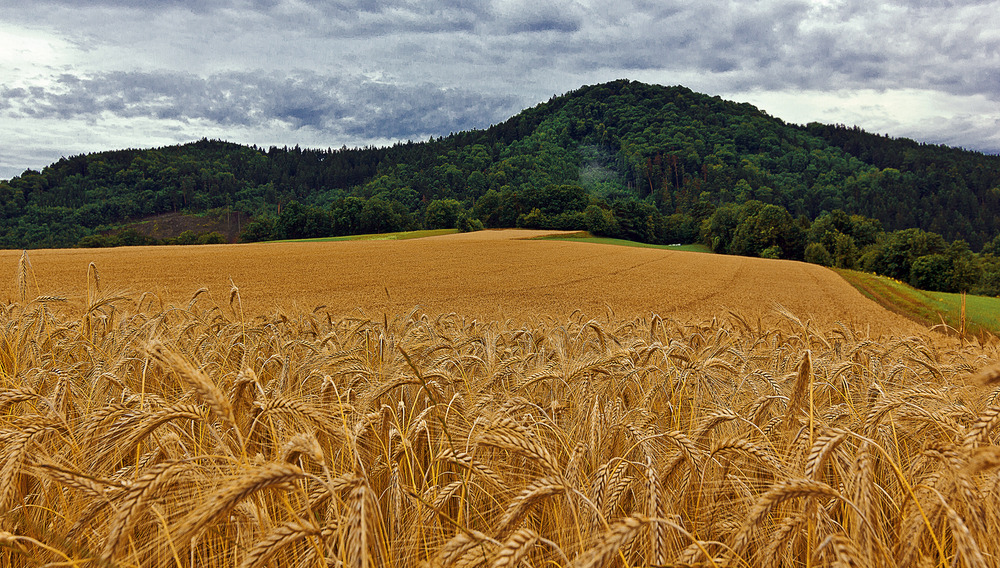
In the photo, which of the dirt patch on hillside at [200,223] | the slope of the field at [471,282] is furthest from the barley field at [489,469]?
the dirt patch on hillside at [200,223]

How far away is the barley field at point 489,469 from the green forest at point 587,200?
255 ft

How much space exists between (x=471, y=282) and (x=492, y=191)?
8571 centimetres

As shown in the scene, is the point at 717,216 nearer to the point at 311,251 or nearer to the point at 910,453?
the point at 311,251

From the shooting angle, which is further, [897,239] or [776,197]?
[776,197]

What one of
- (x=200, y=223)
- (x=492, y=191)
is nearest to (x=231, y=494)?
(x=492, y=191)

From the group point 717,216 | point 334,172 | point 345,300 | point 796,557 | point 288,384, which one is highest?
point 334,172

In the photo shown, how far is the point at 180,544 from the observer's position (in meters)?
1.26

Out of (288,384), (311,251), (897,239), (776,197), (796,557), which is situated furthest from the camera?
(776,197)

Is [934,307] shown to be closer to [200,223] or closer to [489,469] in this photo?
[489,469]

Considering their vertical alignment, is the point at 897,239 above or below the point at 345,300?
above

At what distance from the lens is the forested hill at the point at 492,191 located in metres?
109

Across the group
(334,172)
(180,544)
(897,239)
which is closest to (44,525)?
(180,544)

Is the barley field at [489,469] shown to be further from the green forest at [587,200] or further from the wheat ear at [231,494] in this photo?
the green forest at [587,200]

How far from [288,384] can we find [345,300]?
2349 cm
